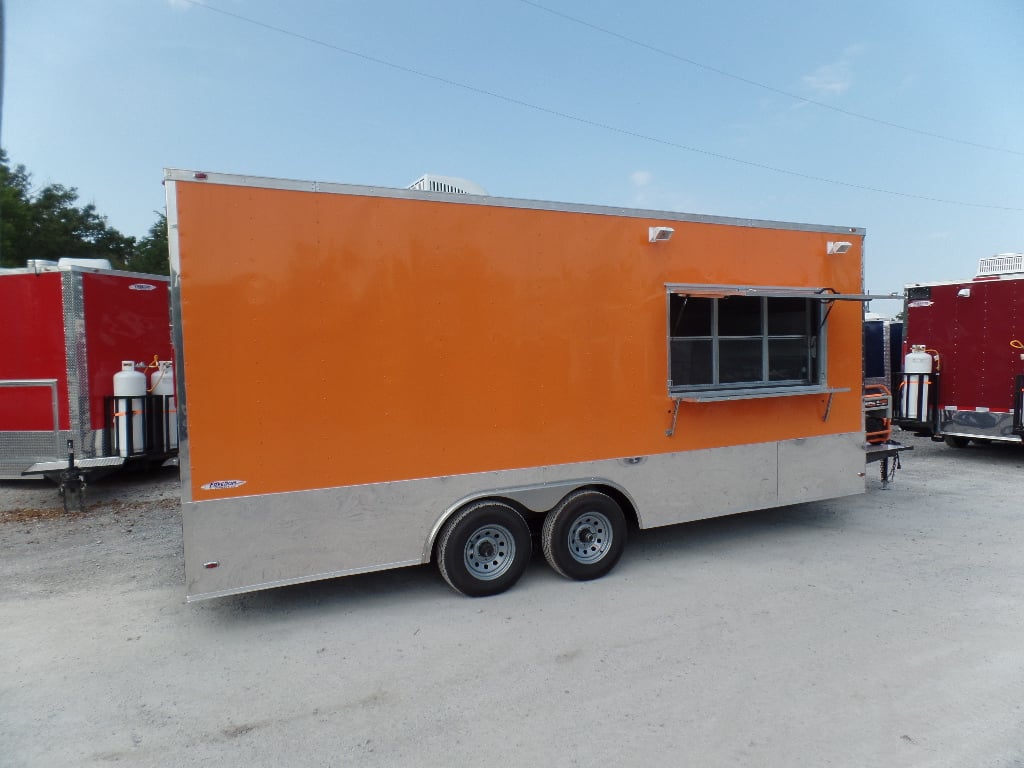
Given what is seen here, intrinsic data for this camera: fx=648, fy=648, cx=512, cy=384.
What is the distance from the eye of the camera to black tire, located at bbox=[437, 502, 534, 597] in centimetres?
482

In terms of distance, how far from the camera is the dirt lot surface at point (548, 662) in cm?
315

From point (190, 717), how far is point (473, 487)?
2.24 m

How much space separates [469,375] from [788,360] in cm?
335

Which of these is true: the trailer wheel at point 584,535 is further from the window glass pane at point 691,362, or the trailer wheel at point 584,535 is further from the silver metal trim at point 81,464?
the silver metal trim at point 81,464

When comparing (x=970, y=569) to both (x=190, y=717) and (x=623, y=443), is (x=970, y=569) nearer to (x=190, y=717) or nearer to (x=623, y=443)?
(x=623, y=443)

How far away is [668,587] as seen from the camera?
515 centimetres

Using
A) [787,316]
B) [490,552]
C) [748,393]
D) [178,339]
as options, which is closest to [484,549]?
[490,552]

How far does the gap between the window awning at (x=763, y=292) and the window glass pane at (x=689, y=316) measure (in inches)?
3.7

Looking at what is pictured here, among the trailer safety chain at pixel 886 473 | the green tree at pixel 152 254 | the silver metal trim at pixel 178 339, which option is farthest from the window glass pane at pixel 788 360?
the green tree at pixel 152 254

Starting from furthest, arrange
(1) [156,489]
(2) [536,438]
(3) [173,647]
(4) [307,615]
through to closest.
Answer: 1. (1) [156,489]
2. (2) [536,438]
3. (4) [307,615]
4. (3) [173,647]

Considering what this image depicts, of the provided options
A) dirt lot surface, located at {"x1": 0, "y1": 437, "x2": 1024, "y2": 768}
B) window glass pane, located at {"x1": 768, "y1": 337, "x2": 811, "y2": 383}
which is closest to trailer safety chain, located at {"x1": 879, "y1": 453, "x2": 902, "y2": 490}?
dirt lot surface, located at {"x1": 0, "y1": 437, "x2": 1024, "y2": 768}

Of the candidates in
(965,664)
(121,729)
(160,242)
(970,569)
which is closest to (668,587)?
(965,664)

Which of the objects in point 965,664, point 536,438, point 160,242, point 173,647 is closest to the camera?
point 965,664

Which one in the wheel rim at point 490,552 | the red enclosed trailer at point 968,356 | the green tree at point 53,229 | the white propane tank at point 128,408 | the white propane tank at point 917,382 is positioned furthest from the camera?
the green tree at point 53,229
